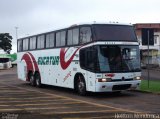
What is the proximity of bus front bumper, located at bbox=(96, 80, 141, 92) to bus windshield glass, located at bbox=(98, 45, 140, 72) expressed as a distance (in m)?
0.59

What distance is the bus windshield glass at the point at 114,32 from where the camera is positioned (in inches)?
796

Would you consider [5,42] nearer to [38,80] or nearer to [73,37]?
[38,80]

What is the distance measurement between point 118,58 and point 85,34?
204 centimetres

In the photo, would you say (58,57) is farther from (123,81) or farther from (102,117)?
(102,117)

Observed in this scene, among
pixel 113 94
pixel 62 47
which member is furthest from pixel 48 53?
pixel 113 94

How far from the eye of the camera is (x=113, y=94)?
2194cm

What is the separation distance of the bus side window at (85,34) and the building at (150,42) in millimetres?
3296

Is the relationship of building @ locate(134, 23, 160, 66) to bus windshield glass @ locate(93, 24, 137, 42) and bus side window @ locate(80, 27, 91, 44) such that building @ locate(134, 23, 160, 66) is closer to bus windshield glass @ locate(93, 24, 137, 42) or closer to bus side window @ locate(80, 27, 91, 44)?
bus windshield glass @ locate(93, 24, 137, 42)

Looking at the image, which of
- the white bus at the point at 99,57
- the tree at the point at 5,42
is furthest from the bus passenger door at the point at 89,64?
the tree at the point at 5,42

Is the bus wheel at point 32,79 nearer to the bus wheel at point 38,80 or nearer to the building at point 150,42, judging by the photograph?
the bus wheel at point 38,80

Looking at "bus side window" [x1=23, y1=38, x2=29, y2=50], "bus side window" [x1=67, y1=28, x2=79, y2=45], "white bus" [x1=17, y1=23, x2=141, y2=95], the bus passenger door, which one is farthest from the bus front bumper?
"bus side window" [x1=23, y1=38, x2=29, y2=50]

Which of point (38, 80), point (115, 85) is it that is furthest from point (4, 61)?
point (115, 85)

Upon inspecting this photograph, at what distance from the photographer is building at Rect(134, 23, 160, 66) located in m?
24.0

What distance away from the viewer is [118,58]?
66.4ft
